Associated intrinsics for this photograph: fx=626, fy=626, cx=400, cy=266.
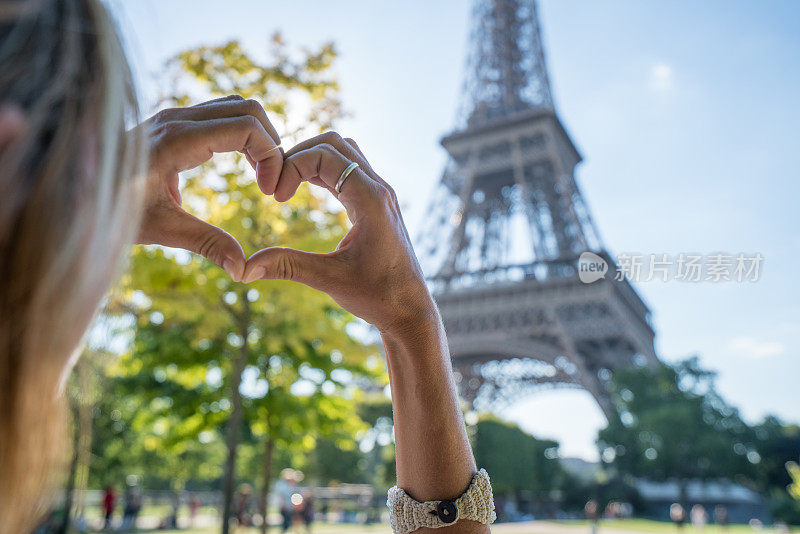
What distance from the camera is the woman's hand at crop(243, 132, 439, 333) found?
4.16ft

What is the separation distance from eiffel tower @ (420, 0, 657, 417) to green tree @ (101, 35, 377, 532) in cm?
1543

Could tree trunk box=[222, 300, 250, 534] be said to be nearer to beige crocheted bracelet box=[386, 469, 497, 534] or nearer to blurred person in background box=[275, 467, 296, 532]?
blurred person in background box=[275, 467, 296, 532]

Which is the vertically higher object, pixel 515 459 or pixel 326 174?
pixel 515 459

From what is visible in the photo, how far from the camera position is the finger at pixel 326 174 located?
1246 mm

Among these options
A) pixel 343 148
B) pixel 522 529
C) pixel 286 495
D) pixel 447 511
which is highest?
pixel 343 148

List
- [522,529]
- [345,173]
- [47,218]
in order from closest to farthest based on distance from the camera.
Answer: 1. [47,218]
2. [345,173]
3. [522,529]

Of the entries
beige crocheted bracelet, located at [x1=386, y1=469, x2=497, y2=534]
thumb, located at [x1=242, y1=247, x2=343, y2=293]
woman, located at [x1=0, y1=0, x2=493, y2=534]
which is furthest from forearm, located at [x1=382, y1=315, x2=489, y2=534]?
woman, located at [x1=0, y1=0, x2=493, y2=534]

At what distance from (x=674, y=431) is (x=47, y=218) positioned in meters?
37.9

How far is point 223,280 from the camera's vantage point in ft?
30.9

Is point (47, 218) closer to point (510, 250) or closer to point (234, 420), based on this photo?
point (234, 420)

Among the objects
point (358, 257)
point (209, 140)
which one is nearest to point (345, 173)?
point (358, 257)

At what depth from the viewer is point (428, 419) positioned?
1.28m

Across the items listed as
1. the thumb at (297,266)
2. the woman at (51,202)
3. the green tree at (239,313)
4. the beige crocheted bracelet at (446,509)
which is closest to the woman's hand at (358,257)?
the thumb at (297,266)

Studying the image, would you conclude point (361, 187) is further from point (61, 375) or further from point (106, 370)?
point (61, 375)
